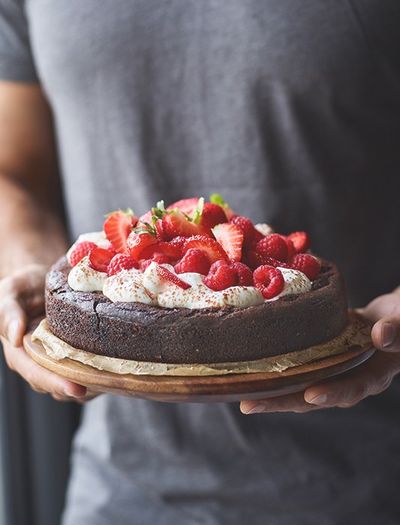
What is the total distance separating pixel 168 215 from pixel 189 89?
0.57 m

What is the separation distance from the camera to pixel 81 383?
144 centimetres

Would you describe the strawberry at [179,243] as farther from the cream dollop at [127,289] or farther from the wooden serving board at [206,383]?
the wooden serving board at [206,383]

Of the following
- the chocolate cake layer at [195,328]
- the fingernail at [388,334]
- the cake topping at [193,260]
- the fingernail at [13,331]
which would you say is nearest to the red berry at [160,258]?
the cake topping at [193,260]

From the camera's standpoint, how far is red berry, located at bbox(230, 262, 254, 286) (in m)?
1.54

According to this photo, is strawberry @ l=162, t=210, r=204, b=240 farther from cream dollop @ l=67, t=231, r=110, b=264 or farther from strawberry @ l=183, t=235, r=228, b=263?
cream dollop @ l=67, t=231, r=110, b=264

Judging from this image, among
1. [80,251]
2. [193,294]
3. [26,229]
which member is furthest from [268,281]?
[26,229]

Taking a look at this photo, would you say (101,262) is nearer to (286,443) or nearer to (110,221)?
(110,221)

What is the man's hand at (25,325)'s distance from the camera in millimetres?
1508

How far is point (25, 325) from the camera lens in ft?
5.49

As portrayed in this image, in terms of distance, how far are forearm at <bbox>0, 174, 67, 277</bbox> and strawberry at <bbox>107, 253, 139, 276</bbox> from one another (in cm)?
52

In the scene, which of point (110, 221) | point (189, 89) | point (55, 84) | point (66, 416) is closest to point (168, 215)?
point (110, 221)

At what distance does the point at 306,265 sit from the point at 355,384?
28 cm

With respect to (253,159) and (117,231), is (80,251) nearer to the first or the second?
(117,231)

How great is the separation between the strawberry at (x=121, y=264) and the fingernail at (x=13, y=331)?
0.74 feet
